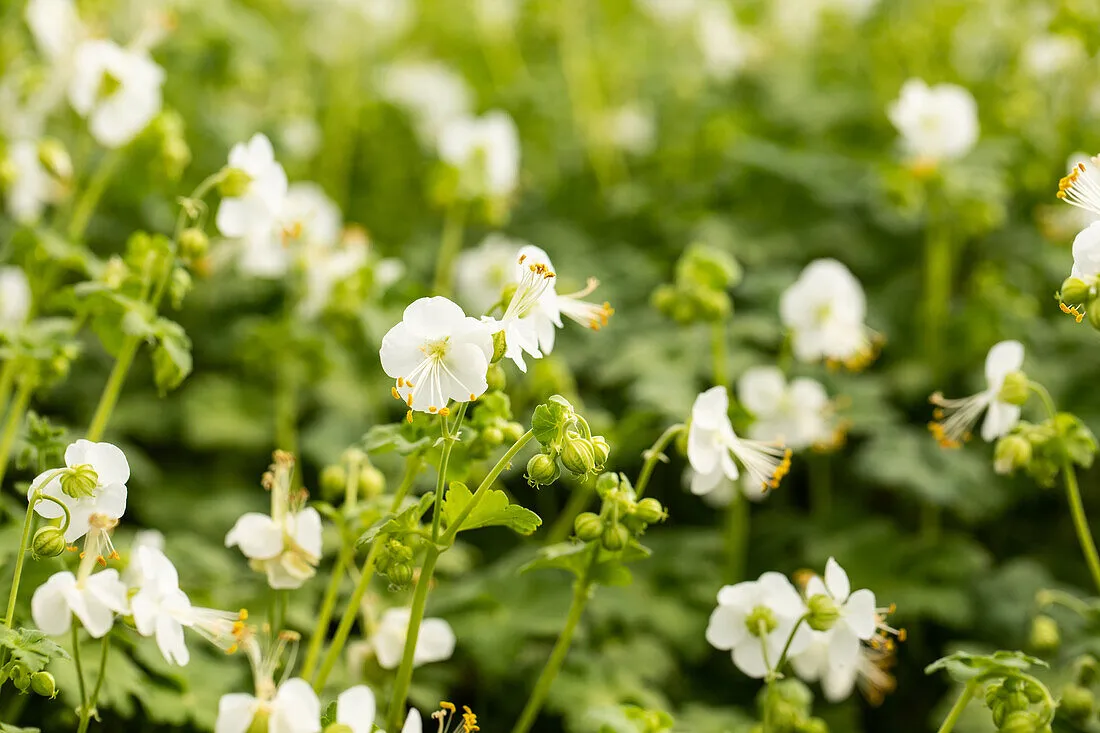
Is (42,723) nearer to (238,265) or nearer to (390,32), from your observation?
(238,265)

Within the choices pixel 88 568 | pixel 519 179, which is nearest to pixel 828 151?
pixel 519 179

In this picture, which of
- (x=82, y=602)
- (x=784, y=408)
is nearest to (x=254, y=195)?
(x=82, y=602)

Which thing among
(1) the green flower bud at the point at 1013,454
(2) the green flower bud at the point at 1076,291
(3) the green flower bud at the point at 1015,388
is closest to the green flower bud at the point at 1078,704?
(1) the green flower bud at the point at 1013,454

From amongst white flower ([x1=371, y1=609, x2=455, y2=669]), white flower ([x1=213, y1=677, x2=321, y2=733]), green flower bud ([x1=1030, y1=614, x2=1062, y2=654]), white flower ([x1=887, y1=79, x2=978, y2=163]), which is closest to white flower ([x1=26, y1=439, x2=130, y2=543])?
white flower ([x1=213, y1=677, x2=321, y2=733])

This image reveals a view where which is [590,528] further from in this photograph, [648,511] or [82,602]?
[82,602]

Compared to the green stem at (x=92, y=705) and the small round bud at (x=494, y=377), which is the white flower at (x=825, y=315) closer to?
the small round bud at (x=494, y=377)

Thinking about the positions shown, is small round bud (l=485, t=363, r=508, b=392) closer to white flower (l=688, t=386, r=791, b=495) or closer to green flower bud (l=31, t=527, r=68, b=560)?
white flower (l=688, t=386, r=791, b=495)
